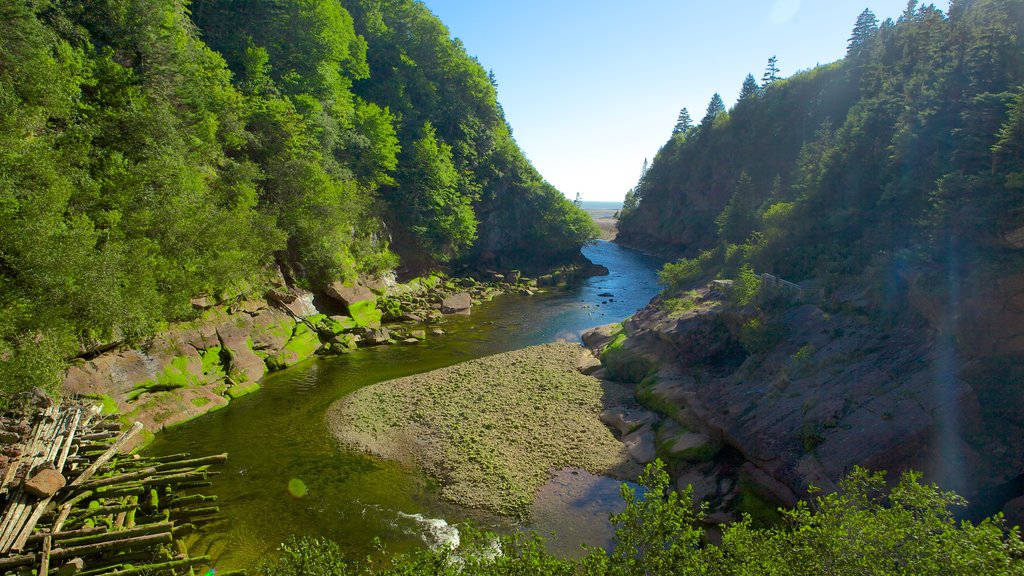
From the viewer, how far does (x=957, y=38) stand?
31656 millimetres

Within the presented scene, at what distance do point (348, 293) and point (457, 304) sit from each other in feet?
34.7

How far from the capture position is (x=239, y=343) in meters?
27.1

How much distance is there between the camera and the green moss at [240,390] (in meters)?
24.3

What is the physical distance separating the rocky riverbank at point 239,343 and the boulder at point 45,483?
546cm

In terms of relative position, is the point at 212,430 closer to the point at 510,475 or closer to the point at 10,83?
the point at 510,475

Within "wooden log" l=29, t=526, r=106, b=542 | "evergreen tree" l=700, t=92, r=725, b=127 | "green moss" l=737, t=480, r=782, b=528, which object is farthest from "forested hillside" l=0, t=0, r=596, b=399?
"evergreen tree" l=700, t=92, r=725, b=127

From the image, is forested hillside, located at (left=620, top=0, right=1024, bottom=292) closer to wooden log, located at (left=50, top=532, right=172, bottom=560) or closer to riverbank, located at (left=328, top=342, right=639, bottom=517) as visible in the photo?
riverbank, located at (left=328, top=342, right=639, bottom=517)

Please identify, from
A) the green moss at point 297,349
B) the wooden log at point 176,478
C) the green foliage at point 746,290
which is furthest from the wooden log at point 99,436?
the green foliage at point 746,290

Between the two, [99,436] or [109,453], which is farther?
[99,436]

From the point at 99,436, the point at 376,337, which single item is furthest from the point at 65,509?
the point at 376,337

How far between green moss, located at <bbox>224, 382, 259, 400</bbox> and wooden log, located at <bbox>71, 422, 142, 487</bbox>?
5109 mm

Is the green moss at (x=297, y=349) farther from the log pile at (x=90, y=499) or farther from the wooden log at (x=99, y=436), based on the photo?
the wooden log at (x=99, y=436)

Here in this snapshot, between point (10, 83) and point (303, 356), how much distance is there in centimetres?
1763

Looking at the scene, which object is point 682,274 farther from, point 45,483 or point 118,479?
point 45,483
